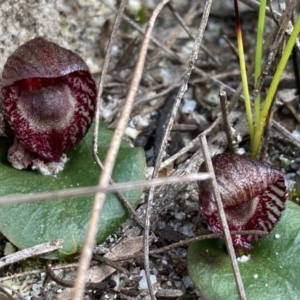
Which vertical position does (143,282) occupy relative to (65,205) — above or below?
below

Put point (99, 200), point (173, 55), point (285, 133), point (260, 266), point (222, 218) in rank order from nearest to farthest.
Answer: point (99, 200), point (222, 218), point (260, 266), point (285, 133), point (173, 55)

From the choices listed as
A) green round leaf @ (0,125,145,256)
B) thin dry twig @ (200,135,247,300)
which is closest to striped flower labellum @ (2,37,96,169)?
green round leaf @ (0,125,145,256)

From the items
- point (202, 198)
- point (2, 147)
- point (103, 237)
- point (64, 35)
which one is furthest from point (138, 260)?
point (64, 35)

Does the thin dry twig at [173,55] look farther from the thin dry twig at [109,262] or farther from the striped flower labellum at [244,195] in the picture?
the thin dry twig at [109,262]

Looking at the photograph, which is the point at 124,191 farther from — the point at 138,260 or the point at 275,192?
the point at 275,192

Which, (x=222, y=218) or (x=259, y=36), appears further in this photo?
(x=259, y=36)

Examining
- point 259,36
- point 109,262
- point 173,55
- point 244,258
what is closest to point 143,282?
point 109,262

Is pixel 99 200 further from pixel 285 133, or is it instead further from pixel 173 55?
pixel 173 55
